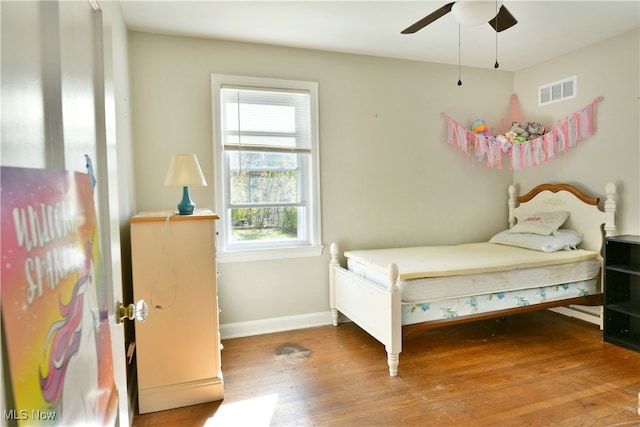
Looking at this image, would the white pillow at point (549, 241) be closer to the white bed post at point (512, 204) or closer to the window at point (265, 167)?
the white bed post at point (512, 204)

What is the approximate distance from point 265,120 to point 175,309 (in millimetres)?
1791

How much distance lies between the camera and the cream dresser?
2.18 metres

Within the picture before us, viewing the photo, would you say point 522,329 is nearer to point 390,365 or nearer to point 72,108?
point 390,365

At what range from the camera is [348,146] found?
3576 mm

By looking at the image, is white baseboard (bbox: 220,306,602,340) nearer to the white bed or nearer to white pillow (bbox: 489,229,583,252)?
the white bed

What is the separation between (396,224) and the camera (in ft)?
12.4

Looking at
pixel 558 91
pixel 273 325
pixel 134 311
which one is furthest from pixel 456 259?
pixel 134 311

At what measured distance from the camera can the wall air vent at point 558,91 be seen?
3605mm

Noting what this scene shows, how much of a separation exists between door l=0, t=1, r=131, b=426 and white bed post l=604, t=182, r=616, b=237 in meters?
3.70

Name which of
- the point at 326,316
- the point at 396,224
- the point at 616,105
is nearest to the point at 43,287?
the point at 326,316

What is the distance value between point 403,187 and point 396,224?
14.7 inches

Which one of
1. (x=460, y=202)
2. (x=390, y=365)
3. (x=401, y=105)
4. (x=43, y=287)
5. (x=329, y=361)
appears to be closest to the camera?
(x=43, y=287)

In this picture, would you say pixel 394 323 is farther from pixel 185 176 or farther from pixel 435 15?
pixel 435 15


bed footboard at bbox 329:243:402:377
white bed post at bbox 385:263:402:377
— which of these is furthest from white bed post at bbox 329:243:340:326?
white bed post at bbox 385:263:402:377
